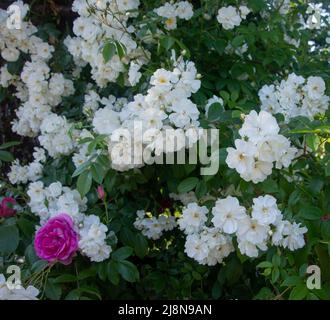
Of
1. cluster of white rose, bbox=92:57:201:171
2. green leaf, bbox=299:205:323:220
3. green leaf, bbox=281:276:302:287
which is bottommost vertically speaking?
green leaf, bbox=281:276:302:287

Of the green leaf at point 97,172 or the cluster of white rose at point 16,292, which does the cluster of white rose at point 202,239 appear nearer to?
the green leaf at point 97,172

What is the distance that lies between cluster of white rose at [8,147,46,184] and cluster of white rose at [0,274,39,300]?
0.54m

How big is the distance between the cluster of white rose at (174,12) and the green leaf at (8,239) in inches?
30.3

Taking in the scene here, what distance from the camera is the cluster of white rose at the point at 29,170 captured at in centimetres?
174

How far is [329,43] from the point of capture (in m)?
2.29

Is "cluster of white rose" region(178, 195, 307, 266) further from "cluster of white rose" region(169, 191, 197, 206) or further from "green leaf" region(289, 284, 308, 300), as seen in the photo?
"cluster of white rose" region(169, 191, 197, 206)

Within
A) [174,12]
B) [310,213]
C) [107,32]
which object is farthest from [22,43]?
[310,213]

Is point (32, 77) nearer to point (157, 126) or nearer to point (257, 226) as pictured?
point (157, 126)

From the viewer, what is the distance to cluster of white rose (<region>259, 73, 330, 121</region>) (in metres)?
1.45

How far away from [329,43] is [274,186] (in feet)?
4.35

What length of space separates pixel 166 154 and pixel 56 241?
1.14ft

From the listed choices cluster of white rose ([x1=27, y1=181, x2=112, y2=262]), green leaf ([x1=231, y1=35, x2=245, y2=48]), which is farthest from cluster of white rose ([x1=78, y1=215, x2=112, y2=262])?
green leaf ([x1=231, y1=35, x2=245, y2=48])
